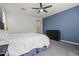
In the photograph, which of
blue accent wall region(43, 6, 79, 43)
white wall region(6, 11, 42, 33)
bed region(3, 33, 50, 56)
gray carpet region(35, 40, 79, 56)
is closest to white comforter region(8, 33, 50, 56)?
bed region(3, 33, 50, 56)

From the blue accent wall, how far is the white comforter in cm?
89

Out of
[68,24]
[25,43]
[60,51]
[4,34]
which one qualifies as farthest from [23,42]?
[68,24]

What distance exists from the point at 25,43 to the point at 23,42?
3.1 inches

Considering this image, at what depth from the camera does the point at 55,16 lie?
9.63 ft

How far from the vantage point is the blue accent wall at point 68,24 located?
3.11 metres

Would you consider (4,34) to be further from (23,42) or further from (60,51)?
(60,51)

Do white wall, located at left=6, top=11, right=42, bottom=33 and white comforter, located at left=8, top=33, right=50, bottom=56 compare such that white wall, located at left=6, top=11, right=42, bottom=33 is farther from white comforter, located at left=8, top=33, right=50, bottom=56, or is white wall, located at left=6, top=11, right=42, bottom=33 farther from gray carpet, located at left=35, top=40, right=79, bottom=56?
gray carpet, located at left=35, top=40, right=79, bottom=56

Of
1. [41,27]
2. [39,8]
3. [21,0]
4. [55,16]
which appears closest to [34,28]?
[41,27]

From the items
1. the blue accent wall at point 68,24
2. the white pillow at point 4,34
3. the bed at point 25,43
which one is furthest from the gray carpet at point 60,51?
the white pillow at point 4,34

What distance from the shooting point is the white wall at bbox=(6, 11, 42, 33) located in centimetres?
195

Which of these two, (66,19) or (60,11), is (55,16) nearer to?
(60,11)

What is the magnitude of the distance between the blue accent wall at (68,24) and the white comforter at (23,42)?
886 millimetres

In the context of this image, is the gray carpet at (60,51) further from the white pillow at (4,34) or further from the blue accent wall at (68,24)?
the white pillow at (4,34)

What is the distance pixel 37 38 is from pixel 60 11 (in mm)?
1666
